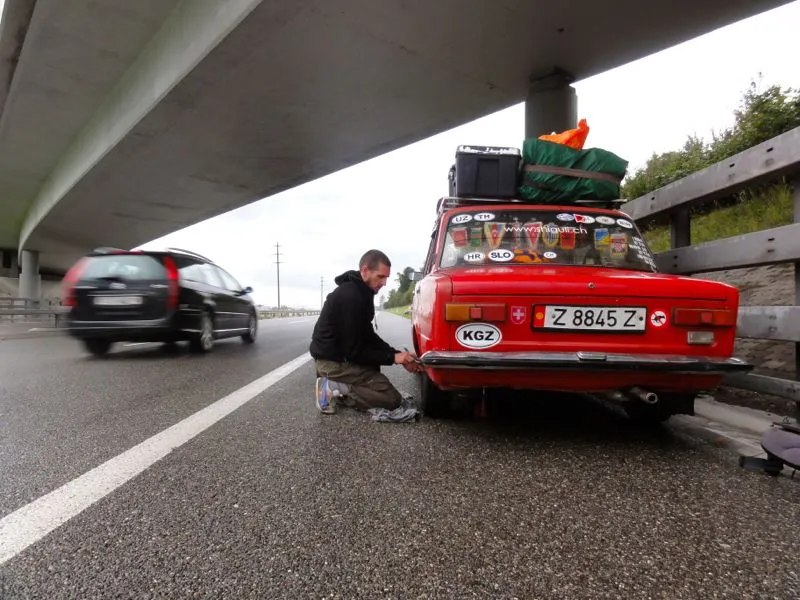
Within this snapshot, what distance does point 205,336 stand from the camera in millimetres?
7367

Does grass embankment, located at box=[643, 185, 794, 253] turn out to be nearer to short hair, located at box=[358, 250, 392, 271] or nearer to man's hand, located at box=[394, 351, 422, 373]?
short hair, located at box=[358, 250, 392, 271]

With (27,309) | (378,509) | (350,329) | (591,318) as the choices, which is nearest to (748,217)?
(591,318)

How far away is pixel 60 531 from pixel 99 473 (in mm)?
601

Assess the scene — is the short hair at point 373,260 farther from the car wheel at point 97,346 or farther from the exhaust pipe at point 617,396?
the car wheel at point 97,346

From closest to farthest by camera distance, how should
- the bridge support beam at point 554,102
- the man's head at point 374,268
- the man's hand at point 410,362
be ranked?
the man's hand at point 410,362
the man's head at point 374,268
the bridge support beam at point 554,102

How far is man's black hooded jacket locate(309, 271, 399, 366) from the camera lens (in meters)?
3.53

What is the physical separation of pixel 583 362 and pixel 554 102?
22.2 feet

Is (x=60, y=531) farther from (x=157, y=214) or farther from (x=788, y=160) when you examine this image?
(x=157, y=214)

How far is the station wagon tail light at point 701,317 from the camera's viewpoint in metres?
2.56

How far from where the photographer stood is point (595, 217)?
3596mm

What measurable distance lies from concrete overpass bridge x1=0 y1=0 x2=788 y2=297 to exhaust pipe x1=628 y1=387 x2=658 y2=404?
5.75m

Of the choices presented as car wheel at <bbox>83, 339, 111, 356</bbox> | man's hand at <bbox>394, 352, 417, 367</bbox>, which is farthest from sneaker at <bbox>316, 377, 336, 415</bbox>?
car wheel at <bbox>83, 339, 111, 356</bbox>

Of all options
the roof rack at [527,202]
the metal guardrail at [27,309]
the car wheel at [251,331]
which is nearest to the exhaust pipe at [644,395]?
the roof rack at [527,202]

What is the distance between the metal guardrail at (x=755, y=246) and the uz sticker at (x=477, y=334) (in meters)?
2.04
